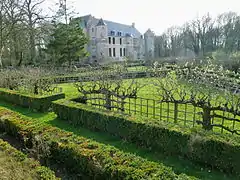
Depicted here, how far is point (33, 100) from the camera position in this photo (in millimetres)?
10445

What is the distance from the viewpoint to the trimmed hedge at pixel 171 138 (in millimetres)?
4531

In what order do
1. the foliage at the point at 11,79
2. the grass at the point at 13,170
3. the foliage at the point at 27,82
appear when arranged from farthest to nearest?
the foliage at the point at 11,79 < the foliage at the point at 27,82 < the grass at the point at 13,170

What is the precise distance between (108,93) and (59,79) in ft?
44.0

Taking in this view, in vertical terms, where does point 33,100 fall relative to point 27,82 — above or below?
below

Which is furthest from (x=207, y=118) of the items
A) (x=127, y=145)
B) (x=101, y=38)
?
(x=101, y=38)

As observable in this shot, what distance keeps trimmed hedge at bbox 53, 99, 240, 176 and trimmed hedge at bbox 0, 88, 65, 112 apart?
3.09 metres

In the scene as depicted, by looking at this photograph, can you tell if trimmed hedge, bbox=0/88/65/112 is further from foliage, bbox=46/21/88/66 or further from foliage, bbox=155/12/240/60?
foliage, bbox=155/12/240/60

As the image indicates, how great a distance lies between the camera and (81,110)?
25.6 feet

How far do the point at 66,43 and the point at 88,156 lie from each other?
23972 millimetres

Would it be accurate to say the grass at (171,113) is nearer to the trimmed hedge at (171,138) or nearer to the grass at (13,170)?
the trimmed hedge at (171,138)

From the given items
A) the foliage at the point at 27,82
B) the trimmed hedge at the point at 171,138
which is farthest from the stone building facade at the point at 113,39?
the trimmed hedge at the point at 171,138

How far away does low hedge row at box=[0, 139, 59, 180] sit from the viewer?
154 inches

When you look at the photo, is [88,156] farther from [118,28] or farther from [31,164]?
[118,28]

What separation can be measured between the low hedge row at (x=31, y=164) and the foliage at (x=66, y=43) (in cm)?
2237
